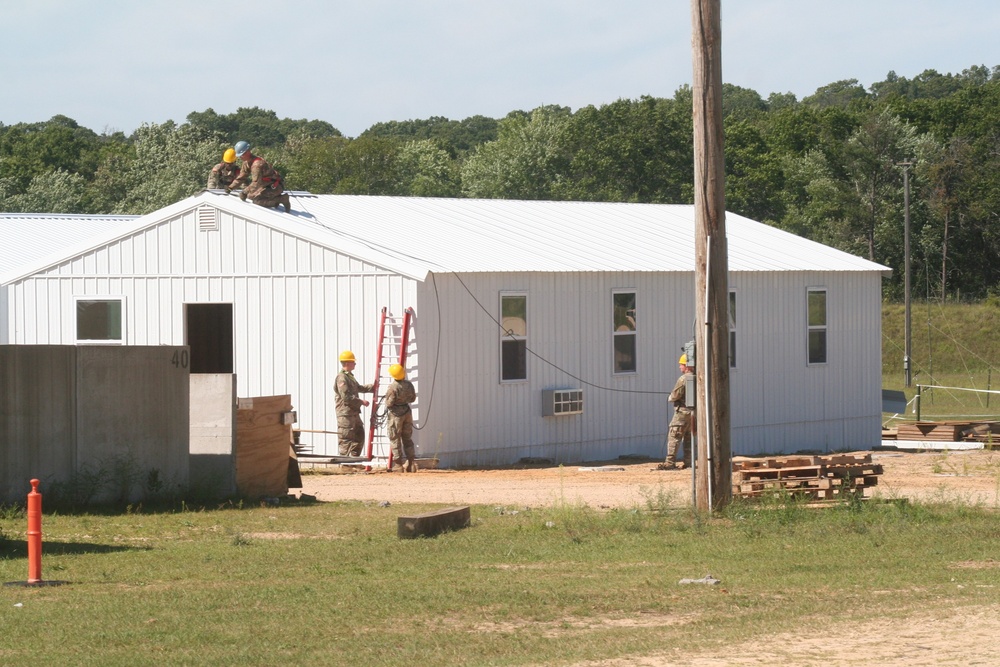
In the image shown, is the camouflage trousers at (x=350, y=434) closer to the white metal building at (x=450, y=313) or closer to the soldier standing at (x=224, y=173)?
the white metal building at (x=450, y=313)

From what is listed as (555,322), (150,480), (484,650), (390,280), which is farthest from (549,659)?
(555,322)

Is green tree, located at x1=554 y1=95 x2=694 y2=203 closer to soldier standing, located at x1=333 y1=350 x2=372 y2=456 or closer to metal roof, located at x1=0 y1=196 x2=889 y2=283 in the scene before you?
metal roof, located at x1=0 y1=196 x2=889 y2=283

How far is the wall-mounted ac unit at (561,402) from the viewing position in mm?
23875

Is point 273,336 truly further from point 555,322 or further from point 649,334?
point 649,334

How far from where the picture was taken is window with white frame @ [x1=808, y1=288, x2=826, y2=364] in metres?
28.9

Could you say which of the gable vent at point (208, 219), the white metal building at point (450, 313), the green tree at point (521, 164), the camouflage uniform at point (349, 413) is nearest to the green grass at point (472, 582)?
the camouflage uniform at point (349, 413)

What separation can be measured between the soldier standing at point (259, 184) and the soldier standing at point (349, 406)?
125 inches

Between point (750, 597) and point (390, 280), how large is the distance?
40.4 feet

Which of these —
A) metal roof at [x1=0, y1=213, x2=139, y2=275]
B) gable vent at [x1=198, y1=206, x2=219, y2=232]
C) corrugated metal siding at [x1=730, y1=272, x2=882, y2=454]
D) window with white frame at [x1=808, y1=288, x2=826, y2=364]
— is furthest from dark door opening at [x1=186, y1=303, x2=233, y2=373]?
window with white frame at [x1=808, y1=288, x2=826, y2=364]

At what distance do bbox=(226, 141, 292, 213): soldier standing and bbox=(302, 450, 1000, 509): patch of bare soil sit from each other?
489 cm

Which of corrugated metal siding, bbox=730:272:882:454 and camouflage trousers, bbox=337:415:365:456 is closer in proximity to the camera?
camouflage trousers, bbox=337:415:365:456

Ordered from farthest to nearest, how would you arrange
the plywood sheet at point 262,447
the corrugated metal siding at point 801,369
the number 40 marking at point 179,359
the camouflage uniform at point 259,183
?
the corrugated metal siding at point 801,369
the camouflage uniform at point 259,183
the plywood sheet at point 262,447
the number 40 marking at point 179,359

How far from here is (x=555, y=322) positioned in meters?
24.1

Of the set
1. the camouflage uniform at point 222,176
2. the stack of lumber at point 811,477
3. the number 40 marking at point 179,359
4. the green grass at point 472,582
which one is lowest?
the green grass at point 472,582
